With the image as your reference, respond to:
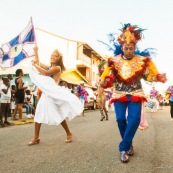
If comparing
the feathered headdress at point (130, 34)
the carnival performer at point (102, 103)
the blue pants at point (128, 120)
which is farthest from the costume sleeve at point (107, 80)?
the carnival performer at point (102, 103)

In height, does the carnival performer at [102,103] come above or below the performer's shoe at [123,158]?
above

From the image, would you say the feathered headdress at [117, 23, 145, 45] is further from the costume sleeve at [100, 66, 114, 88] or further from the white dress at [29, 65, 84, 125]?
the white dress at [29, 65, 84, 125]

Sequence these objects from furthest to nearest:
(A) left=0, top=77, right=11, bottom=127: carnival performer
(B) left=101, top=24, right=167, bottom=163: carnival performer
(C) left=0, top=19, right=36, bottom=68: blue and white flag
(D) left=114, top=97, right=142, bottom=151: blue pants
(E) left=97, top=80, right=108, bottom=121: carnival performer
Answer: (E) left=97, top=80, right=108, bottom=121: carnival performer → (A) left=0, top=77, right=11, bottom=127: carnival performer → (C) left=0, top=19, right=36, bottom=68: blue and white flag → (B) left=101, top=24, right=167, bottom=163: carnival performer → (D) left=114, top=97, right=142, bottom=151: blue pants

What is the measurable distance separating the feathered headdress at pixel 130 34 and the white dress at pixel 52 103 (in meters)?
1.82

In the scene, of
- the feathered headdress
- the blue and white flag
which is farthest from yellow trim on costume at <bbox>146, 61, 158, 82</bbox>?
the blue and white flag

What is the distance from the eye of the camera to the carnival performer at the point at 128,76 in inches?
200

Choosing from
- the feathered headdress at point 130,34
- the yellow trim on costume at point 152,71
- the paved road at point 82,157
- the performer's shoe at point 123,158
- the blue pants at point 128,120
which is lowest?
the paved road at point 82,157

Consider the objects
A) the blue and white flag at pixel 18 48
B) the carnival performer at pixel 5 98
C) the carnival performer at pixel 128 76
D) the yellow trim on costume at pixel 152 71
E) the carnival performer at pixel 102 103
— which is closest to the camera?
the carnival performer at pixel 128 76

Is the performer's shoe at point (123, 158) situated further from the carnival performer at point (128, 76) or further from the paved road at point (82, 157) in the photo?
the carnival performer at point (128, 76)

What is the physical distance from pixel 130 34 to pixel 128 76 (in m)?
0.68

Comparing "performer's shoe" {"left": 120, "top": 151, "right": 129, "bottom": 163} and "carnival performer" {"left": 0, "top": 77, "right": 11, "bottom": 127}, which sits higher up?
"carnival performer" {"left": 0, "top": 77, "right": 11, "bottom": 127}

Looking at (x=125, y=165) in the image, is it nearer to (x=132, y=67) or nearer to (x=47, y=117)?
(x=132, y=67)

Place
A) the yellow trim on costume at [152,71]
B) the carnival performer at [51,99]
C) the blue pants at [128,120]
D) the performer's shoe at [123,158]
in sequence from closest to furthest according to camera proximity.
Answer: the performer's shoe at [123,158] → the blue pants at [128,120] → the yellow trim on costume at [152,71] → the carnival performer at [51,99]

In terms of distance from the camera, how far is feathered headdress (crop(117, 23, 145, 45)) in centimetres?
522
